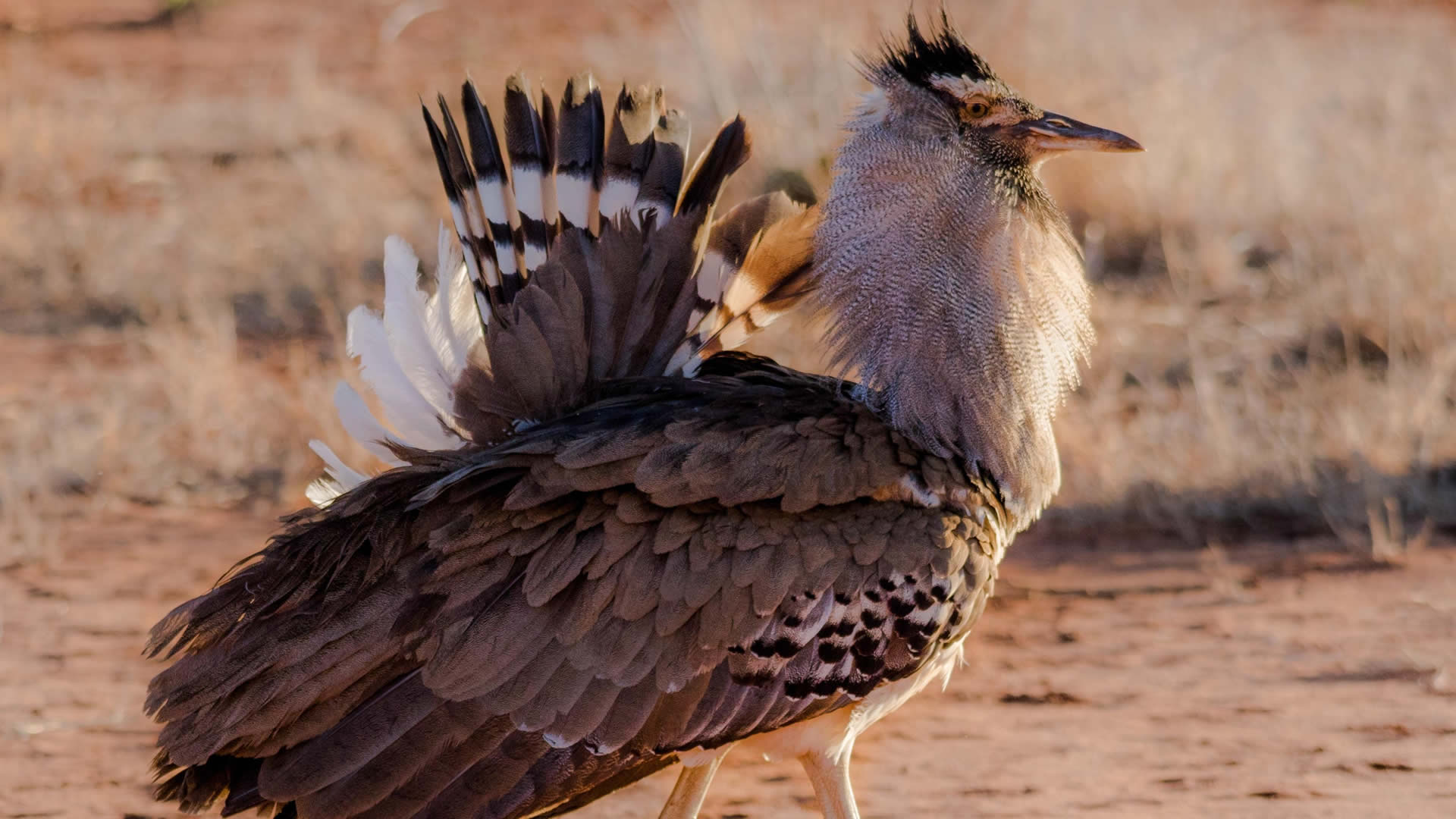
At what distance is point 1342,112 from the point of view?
9562 mm

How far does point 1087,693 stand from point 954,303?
1.59 meters

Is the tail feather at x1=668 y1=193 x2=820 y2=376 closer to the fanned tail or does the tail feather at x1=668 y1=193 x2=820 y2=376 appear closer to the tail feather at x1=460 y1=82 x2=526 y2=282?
the fanned tail

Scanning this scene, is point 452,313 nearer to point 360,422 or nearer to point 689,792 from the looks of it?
point 360,422

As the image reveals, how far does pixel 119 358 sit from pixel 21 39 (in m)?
6.70

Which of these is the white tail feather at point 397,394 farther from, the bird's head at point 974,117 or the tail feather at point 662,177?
the bird's head at point 974,117

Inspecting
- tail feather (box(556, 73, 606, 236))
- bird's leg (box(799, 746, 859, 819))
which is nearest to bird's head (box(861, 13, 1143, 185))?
tail feather (box(556, 73, 606, 236))

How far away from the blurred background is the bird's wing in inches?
53.2

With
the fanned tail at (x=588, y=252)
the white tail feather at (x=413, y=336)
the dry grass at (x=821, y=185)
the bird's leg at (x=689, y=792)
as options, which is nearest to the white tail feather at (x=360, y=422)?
the fanned tail at (x=588, y=252)

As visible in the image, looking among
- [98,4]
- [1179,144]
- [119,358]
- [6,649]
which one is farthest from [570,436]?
[98,4]

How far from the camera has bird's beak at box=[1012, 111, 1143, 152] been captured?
3367mm

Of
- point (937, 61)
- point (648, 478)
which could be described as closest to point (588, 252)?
point (648, 478)

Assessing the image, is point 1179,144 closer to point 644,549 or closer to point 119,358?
point 119,358

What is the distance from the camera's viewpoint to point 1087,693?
14.5 ft

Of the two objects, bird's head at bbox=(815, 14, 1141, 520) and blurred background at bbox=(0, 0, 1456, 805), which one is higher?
bird's head at bbox=(815, 14, 1141, 520)
